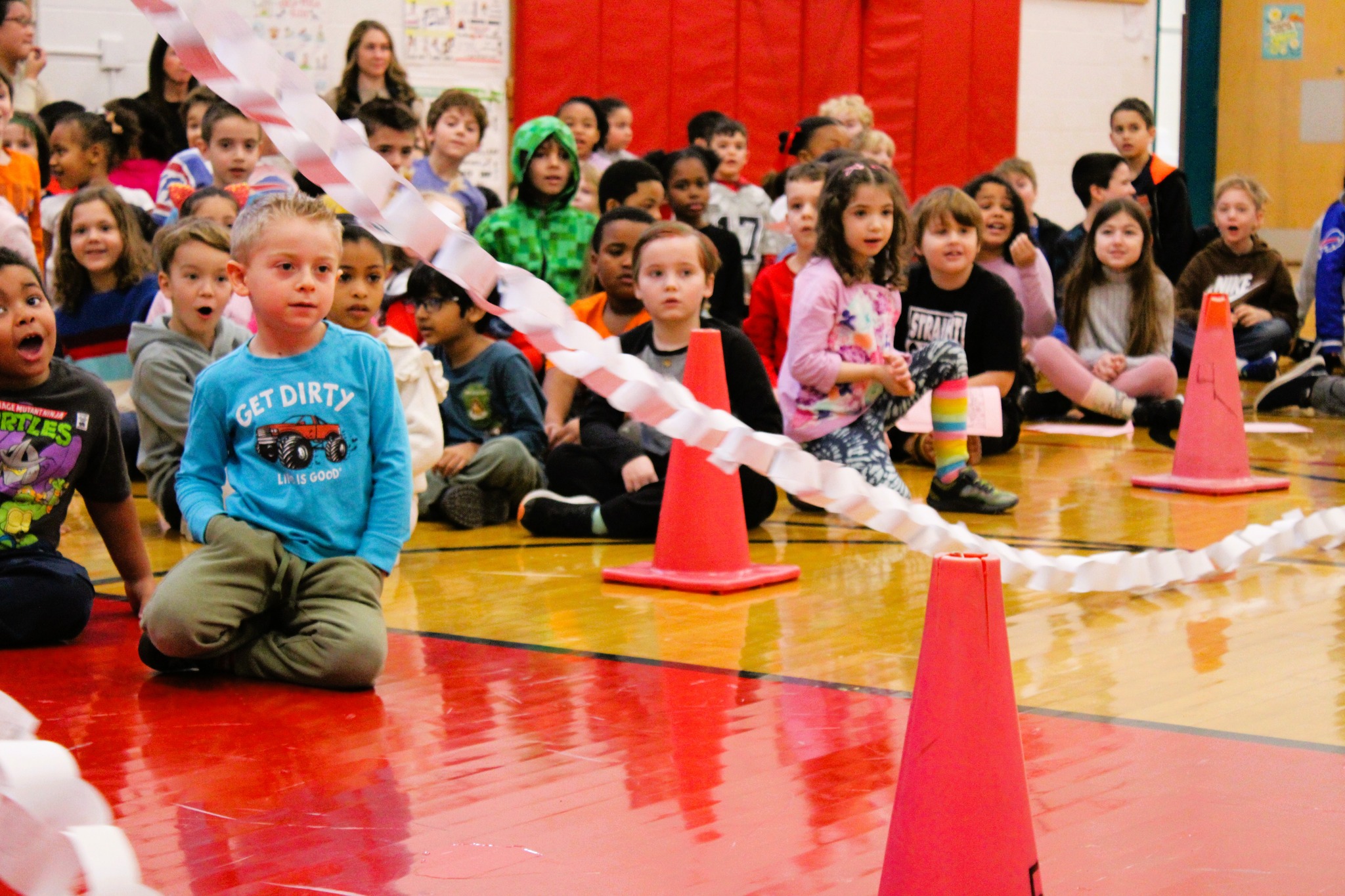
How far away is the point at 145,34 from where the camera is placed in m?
7.77

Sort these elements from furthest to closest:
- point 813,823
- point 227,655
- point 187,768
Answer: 1. point 227,655
2. point 187,768
3. point 813,823

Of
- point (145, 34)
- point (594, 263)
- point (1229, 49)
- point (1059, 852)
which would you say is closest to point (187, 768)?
point (1059, 852)

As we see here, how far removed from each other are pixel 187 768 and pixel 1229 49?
37.9 ft

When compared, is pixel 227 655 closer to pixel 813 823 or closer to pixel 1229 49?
pixel 813 823

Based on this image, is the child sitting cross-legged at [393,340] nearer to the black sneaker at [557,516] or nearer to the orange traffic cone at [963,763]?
the black sneaker at [557,516]

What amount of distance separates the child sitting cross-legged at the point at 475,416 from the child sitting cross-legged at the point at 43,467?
54.2 inches

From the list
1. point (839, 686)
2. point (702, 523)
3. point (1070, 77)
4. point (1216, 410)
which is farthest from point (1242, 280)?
point (839, 686)

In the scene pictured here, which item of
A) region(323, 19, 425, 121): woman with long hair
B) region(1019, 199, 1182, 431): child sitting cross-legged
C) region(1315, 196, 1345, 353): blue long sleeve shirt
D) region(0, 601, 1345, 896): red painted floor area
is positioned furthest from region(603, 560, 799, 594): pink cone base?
region(1315, 196, 1345, 353): blue long sleeve shirt

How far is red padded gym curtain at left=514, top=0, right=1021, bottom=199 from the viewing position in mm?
9133

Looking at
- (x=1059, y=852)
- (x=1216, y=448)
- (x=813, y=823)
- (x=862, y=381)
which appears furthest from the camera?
(x=1216, y=448)

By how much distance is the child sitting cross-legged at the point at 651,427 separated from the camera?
4.12 meters

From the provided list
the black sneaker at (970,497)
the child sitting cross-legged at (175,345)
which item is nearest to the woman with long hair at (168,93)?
the child sitting cross-legged at (175,345)

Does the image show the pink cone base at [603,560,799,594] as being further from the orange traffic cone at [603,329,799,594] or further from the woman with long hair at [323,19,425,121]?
the woman with long hair at [323,19,425,121]

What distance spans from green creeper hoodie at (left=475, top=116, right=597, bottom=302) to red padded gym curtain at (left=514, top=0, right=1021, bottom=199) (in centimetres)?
328
